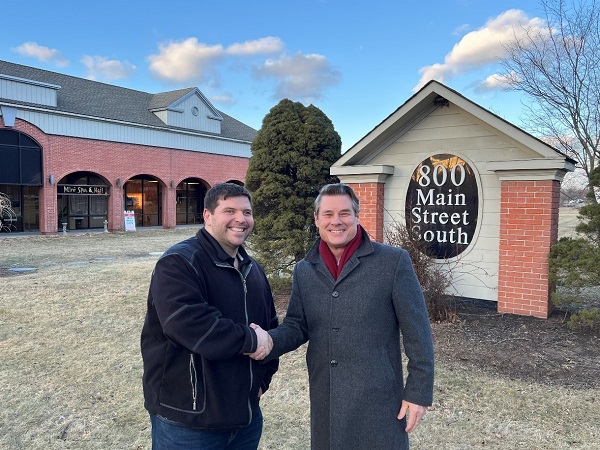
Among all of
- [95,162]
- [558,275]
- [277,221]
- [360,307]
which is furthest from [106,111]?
[360,307]

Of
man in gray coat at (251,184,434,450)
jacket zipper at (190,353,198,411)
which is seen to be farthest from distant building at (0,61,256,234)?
man in gray coat at (251,184,434,450)

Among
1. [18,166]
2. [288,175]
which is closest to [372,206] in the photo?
[288,175]

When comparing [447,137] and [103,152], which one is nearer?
[447,137]

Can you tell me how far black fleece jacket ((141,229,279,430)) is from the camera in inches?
82.8

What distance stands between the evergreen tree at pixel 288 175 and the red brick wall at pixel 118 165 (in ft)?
60.2

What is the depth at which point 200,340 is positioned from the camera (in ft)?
6.84

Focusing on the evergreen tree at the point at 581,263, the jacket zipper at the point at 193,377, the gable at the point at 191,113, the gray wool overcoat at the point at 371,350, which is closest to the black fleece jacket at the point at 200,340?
the jacket zipper at the point at 193,377

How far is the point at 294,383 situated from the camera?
16.2ft

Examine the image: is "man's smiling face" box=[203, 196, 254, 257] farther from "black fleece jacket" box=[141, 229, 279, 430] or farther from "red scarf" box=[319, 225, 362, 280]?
"red scarf" box=[319, 225, 362, 280]

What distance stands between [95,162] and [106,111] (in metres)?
3.39

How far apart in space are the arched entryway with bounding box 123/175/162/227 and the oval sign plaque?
83.2ft

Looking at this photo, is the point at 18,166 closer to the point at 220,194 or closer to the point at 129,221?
the point at 129,221

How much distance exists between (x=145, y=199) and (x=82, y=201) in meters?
4.35

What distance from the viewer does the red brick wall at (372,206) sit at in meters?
8.07
